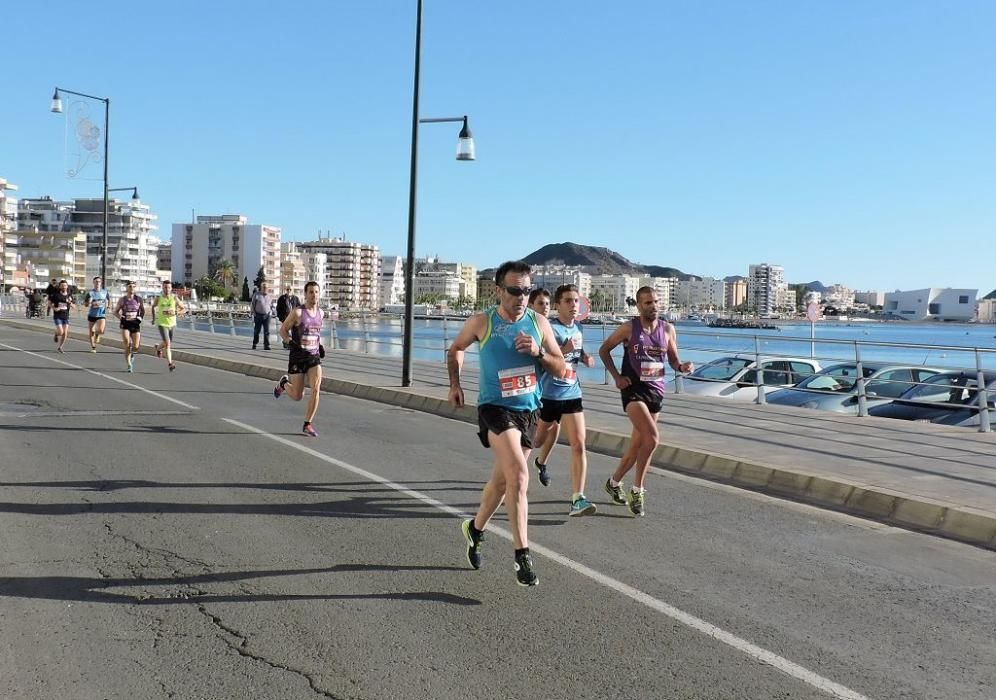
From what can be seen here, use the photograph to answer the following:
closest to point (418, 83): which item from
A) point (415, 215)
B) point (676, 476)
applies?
point (415, 215)

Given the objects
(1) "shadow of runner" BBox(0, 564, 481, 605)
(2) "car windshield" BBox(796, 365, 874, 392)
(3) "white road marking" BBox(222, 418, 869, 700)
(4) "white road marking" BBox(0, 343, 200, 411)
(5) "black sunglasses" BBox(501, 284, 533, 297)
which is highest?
(5) "black sunglasses" BBox(501, 284, 533, 297)

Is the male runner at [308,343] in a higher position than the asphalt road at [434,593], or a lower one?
higher

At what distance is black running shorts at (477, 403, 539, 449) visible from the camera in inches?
231

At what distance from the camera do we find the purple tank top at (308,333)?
12.4 meters

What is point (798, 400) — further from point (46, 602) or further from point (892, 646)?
point (46, 602)

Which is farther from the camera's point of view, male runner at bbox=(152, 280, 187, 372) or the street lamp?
male runner at bbox=(152, 280, 187, 372)

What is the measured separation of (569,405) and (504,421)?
2324mm

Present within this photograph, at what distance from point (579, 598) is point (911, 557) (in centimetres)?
282

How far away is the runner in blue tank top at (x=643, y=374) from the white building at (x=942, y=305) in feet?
626

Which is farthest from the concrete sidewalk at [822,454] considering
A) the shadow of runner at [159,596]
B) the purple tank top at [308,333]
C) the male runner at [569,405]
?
the shadow of runner at [159,596]

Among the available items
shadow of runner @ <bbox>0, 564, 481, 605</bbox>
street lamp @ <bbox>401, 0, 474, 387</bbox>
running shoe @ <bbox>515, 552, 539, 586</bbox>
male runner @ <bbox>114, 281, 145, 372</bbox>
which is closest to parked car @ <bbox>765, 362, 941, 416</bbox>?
street lamp @ <bbox>401, 0, 474, 387</bbox>

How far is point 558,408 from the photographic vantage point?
8180 millimetres

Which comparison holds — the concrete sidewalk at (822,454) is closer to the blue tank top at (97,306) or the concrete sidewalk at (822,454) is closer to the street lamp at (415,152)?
the street lamp at (415,152)

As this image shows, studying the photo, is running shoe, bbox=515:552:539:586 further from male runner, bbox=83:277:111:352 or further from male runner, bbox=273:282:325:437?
male runner, bbox=83:277:111:352
